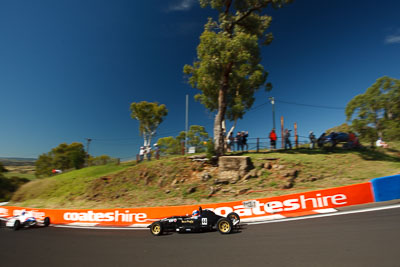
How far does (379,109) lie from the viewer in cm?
2328

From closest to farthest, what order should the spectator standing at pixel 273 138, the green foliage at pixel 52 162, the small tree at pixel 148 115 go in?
the spectator standing at pixel 273 138
the small tree at pixel 148 115
the green foliage at pixel 52 162

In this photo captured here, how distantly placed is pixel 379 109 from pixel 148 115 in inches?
1318

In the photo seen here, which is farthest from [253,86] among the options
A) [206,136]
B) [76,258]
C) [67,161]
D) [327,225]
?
[67,161]

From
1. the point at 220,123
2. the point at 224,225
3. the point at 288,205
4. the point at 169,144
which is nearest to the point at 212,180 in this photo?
the point at 220,123

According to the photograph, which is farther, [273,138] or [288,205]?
[273,138]

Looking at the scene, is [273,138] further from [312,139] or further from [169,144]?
[169,144]

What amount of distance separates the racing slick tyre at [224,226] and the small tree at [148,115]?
29.5 metres

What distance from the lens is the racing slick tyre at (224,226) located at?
22.9ft

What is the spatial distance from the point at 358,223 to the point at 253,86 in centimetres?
1463

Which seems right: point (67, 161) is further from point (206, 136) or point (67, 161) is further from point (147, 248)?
point (147, 248)

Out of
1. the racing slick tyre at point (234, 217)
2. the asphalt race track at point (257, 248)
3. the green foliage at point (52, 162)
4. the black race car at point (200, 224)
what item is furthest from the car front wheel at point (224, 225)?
the green foliage at point (52, 162)

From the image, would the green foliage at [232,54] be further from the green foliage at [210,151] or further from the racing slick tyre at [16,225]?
the racing slick tyre at [16,225]

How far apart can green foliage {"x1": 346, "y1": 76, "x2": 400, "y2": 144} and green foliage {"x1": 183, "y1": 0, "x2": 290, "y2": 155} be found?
517 inches

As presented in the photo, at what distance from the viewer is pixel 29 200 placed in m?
19.5
